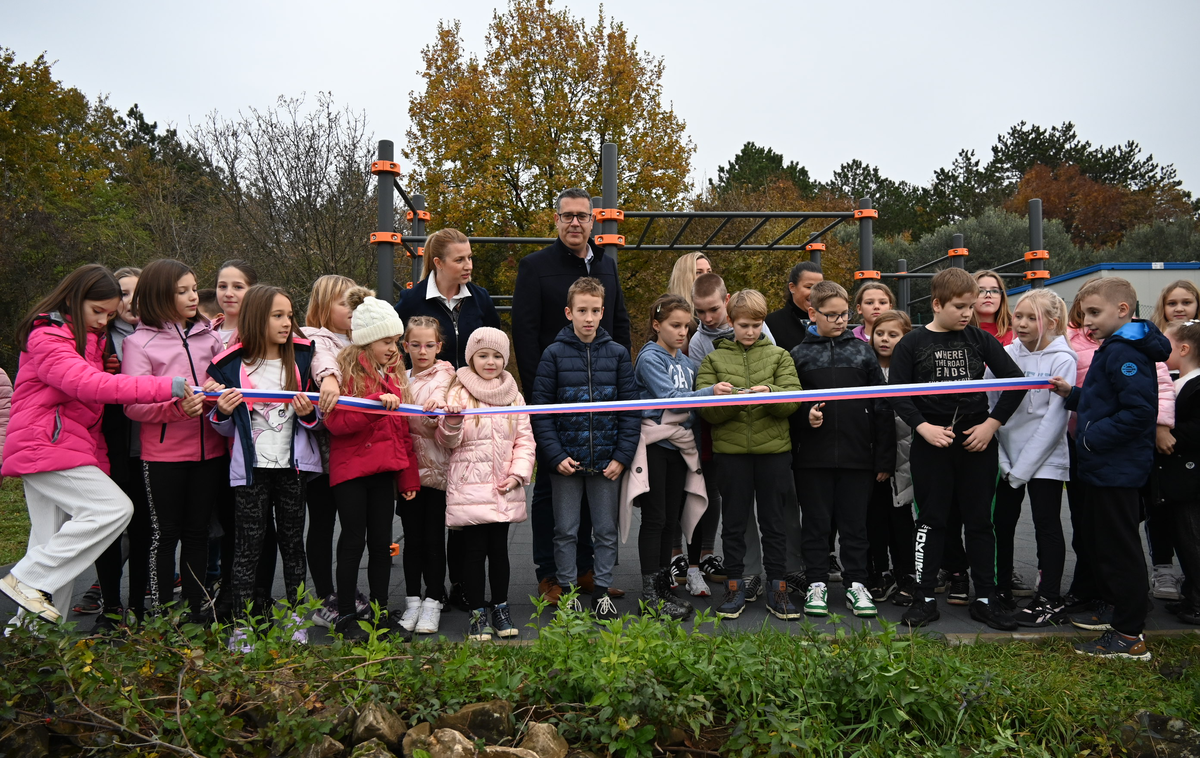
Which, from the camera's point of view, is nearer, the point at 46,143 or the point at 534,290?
the point at 534,290

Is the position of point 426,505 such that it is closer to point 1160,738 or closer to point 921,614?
point 921,614

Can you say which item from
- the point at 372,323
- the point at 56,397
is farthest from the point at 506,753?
the point at 56,397

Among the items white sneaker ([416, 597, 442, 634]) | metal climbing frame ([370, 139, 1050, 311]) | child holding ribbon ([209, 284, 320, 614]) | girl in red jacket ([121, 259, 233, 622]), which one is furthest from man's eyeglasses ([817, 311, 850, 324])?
girl in red jacket ([121, 259, 233, 622])

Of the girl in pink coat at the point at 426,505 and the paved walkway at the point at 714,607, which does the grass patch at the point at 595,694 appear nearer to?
the paved walkway at the point at 714,607

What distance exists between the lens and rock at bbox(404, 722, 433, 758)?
2.40 meters

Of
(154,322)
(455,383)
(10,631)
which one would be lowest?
(10,631)

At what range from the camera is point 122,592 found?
513 cm

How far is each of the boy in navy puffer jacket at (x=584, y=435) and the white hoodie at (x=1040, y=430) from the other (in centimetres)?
210

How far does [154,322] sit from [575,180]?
693 inches

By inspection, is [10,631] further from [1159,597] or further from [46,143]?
[46,143]

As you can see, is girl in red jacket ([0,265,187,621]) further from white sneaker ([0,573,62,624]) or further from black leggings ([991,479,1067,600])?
black leggings ([991,479,1067,600])

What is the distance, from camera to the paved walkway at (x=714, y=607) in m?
4.04

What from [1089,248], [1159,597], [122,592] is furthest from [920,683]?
[1089,248]

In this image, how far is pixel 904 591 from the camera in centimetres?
466
